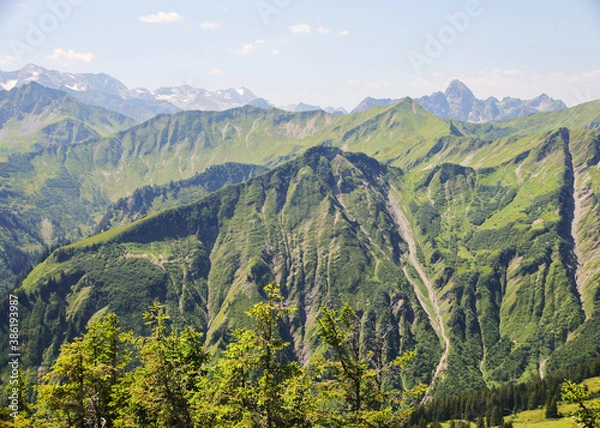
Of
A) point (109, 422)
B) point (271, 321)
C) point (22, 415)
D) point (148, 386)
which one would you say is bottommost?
point (109, 422)

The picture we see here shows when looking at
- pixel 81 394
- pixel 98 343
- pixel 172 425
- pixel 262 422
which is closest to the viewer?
pixel 262 422

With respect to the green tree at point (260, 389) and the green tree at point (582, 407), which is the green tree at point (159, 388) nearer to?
the green tree at point (260, 389)

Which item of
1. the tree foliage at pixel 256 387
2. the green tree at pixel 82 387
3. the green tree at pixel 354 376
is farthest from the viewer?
the green tree at pixel 82 387

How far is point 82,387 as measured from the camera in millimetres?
35156

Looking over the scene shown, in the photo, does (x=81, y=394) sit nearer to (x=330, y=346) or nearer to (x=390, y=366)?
(x=330, y=346)

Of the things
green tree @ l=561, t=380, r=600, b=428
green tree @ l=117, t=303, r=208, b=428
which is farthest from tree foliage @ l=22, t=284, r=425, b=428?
green tree @ l=561, t=380, r=600, b=428

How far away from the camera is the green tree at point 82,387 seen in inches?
1326

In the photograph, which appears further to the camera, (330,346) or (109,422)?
(109,422)

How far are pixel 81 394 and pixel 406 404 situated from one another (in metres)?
26.9

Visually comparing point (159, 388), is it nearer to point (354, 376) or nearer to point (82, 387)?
point (82, 387)

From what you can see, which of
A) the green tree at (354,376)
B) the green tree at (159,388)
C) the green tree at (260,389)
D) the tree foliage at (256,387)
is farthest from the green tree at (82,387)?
the green tree at (354,376)

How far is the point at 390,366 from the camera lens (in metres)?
31.9

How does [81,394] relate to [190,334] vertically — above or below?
below

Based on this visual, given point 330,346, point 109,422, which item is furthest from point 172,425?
point 330,346
